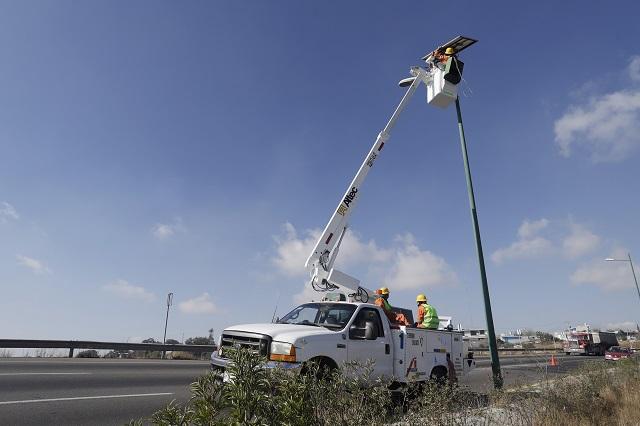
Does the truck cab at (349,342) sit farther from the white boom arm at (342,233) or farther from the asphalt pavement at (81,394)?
the white boom arm at (342,233)

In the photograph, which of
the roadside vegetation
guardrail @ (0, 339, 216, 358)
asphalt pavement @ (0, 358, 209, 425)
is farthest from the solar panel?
guardrail @ (0, 339, 216, 358)

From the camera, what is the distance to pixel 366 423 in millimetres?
3621

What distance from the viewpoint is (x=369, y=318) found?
8.00 meters

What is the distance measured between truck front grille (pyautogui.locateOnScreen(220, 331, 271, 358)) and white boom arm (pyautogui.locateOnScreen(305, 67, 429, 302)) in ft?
17.8

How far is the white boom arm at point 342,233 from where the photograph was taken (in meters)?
12.4

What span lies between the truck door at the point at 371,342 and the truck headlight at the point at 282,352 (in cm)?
131

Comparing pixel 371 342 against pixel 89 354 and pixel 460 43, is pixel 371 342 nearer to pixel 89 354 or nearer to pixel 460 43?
pixel 460 43

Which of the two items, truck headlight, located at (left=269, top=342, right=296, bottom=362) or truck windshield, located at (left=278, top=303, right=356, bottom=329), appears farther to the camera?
truck windshield, located at (left=278, top=303, right=356, bottom=329)

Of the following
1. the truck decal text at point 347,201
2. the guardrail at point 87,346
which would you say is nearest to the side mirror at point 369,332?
the truck decal text at point 347,201

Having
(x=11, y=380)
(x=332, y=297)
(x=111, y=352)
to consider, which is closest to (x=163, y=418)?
(x=332, y=297)

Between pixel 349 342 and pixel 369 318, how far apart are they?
2.78 ft

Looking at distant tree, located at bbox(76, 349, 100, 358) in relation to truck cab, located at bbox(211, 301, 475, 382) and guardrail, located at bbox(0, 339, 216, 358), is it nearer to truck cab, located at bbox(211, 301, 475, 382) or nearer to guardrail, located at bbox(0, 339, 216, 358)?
guardrail, located at bbox(0, 339, 216, 358)

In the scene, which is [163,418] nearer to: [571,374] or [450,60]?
[571,374]

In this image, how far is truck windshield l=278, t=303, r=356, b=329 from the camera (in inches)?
307
